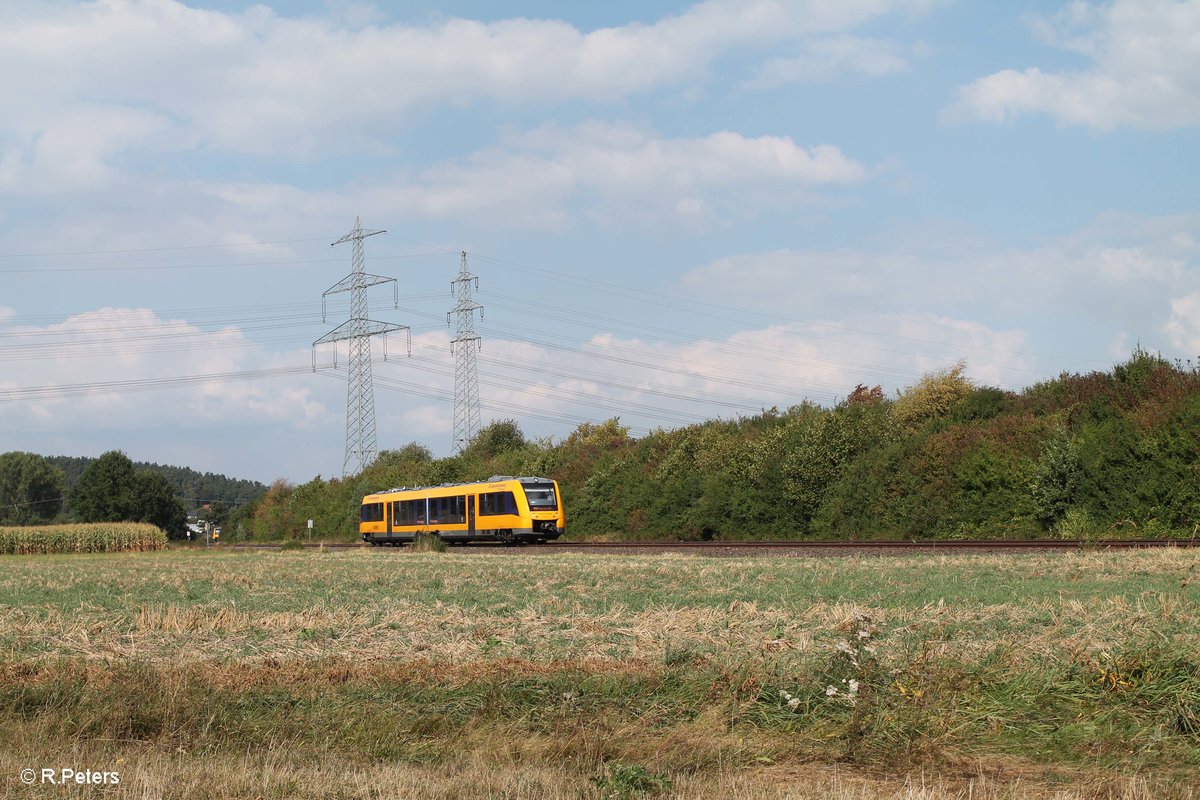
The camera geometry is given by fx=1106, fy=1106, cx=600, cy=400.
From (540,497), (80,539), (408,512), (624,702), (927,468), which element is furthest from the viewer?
(408,512)

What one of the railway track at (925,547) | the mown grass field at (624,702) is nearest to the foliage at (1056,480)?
the railway track at (925,547)

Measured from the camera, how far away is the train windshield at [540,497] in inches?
1812

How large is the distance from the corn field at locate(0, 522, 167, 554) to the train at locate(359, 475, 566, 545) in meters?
12.1

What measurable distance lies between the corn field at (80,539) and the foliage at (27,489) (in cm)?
9897

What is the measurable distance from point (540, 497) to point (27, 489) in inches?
4921

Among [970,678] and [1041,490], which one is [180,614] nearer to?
[970,678]

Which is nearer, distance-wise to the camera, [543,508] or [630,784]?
[630,784]

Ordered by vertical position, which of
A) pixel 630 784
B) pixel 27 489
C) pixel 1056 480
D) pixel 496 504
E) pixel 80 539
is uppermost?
pixel 27 489

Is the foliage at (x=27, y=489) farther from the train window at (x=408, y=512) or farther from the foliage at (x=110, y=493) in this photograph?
the train window at (x=408, y=512)

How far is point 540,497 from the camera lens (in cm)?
4644

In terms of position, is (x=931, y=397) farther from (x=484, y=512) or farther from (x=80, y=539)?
(x=80, y=539)

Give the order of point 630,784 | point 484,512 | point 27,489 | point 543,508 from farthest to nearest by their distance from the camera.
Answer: point 27,489
point 484,512
point 543,508
point 630,784

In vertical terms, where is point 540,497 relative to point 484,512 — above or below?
above

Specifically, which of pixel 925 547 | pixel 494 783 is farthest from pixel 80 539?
pixel 494 783
